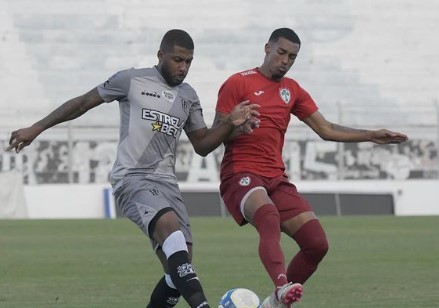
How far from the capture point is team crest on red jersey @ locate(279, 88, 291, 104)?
360 inches

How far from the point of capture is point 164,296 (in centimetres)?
831

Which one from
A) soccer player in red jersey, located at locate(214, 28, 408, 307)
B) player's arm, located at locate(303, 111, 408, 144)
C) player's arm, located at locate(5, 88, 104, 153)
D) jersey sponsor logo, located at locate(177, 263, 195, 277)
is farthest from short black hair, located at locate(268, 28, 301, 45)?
jersey sponsor logo, located at locate(177, 263, 195, 277)

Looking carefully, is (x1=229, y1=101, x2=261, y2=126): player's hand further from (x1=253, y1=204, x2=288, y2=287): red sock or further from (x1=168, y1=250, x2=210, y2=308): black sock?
(x1=168, y1=250, x2=210, y2=308): black sock

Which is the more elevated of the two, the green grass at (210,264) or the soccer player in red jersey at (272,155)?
the soccer player in red jersey at (272,155)

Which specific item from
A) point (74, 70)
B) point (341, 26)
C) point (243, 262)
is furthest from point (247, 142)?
point (341, 26)

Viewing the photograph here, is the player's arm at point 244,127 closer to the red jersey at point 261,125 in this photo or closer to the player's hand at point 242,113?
the player's hand at point 242,113

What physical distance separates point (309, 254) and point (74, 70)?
2439 cm

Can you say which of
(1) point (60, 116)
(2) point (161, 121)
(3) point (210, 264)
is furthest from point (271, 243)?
(3) point (210, 264)

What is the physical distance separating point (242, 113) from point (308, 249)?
54.4 inches

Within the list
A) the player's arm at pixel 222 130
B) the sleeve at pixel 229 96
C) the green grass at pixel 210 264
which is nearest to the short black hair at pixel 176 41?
the player's arm at pixel 222 130

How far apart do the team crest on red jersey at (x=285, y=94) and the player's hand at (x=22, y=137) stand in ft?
6.94

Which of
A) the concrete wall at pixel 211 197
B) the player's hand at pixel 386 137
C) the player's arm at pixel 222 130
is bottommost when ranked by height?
the concrete wall at pixel 211 197

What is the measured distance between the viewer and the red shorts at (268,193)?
8.88 metres

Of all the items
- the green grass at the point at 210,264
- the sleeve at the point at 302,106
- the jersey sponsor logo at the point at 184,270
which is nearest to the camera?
the jersey sponsor logo at the point at 184,270
